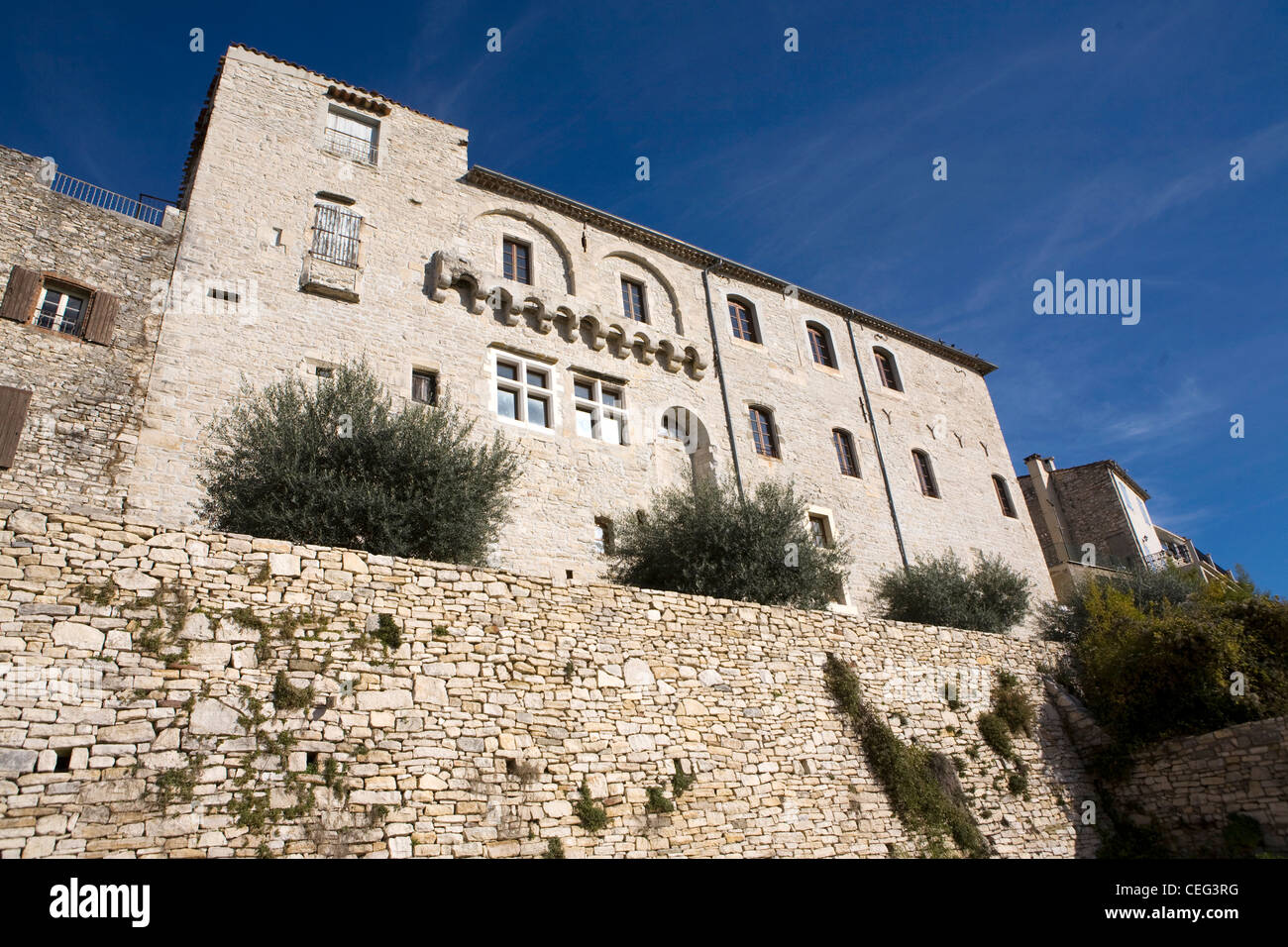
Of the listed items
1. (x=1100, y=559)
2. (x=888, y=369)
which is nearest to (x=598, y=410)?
(x=888, y=369)

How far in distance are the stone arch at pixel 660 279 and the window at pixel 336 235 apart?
269 inches

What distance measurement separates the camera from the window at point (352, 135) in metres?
19.0

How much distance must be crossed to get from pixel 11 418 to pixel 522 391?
29.6 ft

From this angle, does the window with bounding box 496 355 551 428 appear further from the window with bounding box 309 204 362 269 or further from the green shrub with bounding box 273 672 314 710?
the green shrub with bounding box 273 672 314 710

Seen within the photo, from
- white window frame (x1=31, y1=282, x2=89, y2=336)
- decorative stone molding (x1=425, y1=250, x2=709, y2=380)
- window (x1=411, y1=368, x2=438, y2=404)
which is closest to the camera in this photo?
white window frame (x1=31, y1=282, x2=89, y2=336)

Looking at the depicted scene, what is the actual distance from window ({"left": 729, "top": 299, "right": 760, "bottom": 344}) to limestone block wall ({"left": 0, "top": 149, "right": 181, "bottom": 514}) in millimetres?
14109

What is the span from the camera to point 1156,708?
12984 millimetres

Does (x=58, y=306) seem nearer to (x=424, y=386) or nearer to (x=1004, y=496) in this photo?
(x=424, y=386)

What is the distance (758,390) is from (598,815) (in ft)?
50.8

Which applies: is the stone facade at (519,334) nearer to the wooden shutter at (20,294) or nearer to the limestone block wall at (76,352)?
the limestone block wall at (76,352)

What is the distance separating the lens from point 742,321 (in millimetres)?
24000

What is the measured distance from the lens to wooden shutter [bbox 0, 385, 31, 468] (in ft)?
41.0

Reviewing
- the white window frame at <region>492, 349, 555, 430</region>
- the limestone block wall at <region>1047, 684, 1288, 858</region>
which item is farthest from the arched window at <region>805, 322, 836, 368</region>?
the limestone block wall at <region>1047, 684, 1288, 858</region>
